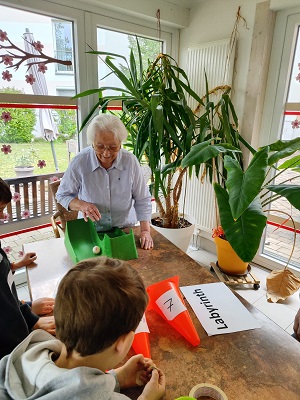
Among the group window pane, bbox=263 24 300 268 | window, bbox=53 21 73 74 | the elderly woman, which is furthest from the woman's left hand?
window, bbox=53 21 73 74

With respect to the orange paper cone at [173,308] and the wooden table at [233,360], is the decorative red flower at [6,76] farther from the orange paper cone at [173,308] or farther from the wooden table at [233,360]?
the orange paper cone at [173,308]

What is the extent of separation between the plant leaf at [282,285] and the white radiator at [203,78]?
90 centimetres

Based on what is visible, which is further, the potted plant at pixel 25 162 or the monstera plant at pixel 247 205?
the potted plant at pixel 25 162

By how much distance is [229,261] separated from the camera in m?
2.49

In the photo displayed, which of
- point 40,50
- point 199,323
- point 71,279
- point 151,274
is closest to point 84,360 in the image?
point 71,279

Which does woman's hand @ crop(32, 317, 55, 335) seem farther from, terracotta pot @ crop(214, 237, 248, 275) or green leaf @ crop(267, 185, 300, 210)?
terracotta pot @ crop(214, 237, 248, 275)

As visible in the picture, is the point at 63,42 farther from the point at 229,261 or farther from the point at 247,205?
Result: the point at 229,261

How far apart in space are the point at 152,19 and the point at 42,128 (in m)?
1.53

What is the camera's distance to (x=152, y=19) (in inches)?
107

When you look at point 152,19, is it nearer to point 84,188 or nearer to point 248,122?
point 248,122

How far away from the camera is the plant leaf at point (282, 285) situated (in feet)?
7.38

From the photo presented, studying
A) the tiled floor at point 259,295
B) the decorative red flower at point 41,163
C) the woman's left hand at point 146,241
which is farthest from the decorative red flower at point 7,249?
the woman's left hand at point 146,241

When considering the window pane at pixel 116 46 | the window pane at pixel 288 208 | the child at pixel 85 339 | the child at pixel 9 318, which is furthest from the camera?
the window pane at pixel 116 46

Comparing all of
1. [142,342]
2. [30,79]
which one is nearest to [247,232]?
[142,342]
